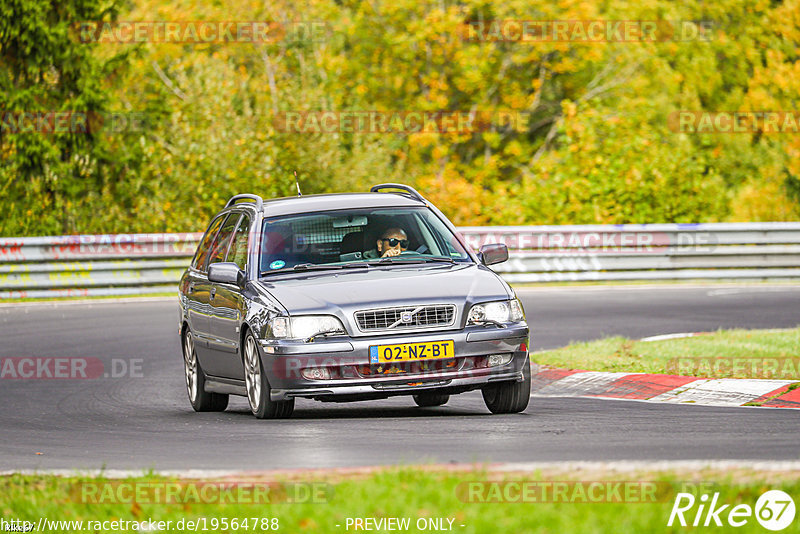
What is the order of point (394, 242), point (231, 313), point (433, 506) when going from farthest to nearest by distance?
1. point (394, 242)
2. point (231, 313)
3. point (433, 506)

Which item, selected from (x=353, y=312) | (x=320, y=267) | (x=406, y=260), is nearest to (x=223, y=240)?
(x=320, y=267)

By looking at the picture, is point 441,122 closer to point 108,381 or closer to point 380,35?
point 380,35

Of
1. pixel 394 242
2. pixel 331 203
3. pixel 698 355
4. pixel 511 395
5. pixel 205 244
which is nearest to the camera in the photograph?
pixel 511 395

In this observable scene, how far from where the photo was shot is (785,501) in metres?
6.38

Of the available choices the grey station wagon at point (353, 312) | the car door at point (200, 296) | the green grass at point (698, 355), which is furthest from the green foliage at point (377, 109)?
the grey station wagon at point (353, 312)

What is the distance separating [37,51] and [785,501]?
24448 mm

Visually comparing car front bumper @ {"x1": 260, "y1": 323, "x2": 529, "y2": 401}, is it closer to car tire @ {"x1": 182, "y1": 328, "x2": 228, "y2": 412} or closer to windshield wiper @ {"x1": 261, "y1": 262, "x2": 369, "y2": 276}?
windshield wiper @ {"x1": 261, "y1": 262, "x2": 369, "y2": 276}

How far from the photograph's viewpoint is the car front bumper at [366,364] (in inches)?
394

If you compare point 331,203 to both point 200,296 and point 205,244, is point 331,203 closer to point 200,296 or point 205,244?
point 200,296

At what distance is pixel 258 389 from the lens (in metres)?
A: 10.6

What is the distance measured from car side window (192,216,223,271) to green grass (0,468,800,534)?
5484 mm

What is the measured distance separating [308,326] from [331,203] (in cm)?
186

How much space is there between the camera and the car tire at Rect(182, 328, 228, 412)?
1216cm

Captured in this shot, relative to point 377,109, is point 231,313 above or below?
above
